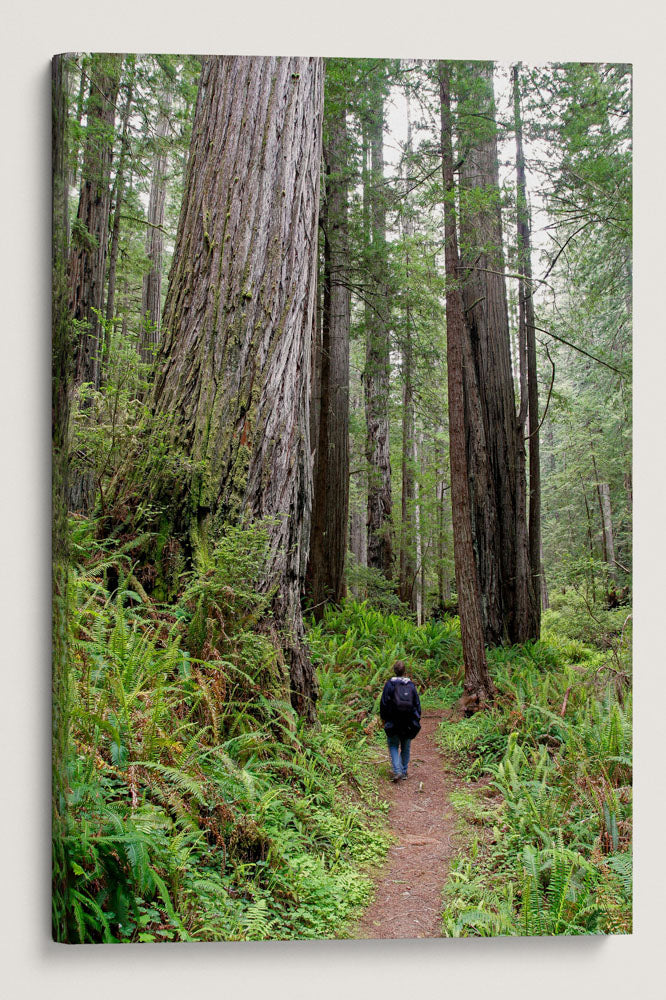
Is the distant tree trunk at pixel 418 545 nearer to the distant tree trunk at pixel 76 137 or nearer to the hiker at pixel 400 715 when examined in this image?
the hiker at pixel 400 715

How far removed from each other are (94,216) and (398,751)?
125 inches

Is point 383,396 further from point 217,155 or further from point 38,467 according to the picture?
point 38,467

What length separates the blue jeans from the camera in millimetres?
2945

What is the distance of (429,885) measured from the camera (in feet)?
8.51

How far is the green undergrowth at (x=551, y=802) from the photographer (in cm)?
256

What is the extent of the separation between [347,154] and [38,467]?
294 cm

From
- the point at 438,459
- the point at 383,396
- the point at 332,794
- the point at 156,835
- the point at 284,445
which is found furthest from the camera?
the point at 383,396

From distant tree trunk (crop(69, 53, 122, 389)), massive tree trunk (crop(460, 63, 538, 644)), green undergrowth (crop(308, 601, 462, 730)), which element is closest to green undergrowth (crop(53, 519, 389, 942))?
green undergrowth (crop(308, 601, 462, 730))

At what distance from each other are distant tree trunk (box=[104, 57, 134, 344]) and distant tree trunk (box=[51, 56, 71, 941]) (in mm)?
205

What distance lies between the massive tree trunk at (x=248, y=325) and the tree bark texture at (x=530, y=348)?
1.21 meters

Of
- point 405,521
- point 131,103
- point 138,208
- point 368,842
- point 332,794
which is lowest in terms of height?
point 368,842

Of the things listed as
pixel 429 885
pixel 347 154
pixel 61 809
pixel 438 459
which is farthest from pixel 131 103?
pixel 429 885

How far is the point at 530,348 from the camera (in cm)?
361

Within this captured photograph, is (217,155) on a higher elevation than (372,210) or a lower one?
lower
